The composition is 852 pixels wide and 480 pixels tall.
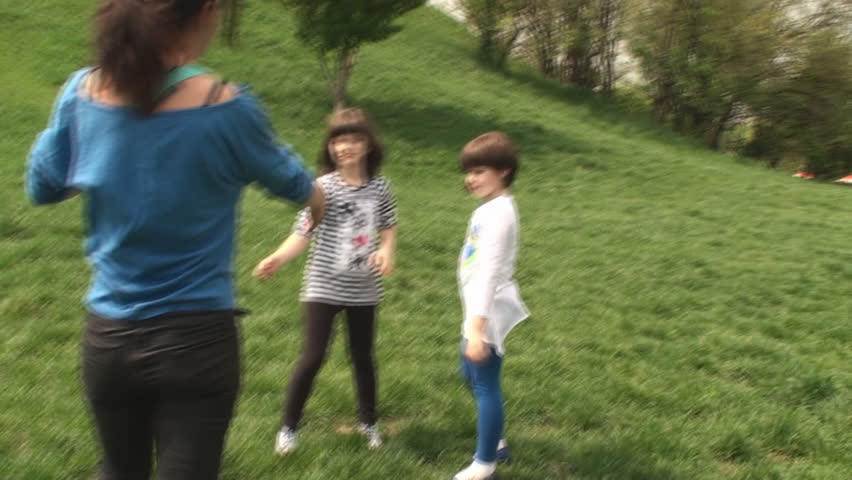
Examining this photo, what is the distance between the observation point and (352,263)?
10.9 feet

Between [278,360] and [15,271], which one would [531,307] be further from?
[15,271]

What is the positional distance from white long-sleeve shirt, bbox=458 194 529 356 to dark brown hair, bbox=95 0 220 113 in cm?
166

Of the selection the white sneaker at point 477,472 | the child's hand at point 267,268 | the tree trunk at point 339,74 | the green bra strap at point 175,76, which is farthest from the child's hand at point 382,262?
the tree trunk at point 339,74

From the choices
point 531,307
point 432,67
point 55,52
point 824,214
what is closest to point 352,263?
point 531,307

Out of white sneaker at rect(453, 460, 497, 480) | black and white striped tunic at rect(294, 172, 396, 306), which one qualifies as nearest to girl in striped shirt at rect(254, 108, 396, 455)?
black and white striped tunic at rect(294, 172, 396, 306)

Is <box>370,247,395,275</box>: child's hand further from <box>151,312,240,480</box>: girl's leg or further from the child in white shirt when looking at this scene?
<box>151,312,240,480</box>: girl's leg

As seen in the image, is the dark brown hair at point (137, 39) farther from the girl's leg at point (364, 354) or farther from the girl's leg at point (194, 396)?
the girl's leg at point (364, 354)

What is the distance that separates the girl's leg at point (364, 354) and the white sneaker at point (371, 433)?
0.06ft

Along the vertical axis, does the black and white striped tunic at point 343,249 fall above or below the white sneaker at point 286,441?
above

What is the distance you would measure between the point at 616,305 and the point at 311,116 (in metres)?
Result: 12.4

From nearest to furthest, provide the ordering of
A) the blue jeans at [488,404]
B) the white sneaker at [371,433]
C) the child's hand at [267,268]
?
the child's hand at [267,268]
the blue jeans at [488,404]
the white sneaker at [371,433]

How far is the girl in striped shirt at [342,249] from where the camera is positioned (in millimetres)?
3303

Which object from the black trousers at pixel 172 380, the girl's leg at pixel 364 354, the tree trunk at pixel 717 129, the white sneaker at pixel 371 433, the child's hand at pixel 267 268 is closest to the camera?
the black trousers at pixel 172 380

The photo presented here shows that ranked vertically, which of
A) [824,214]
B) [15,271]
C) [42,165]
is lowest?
[824,214]
